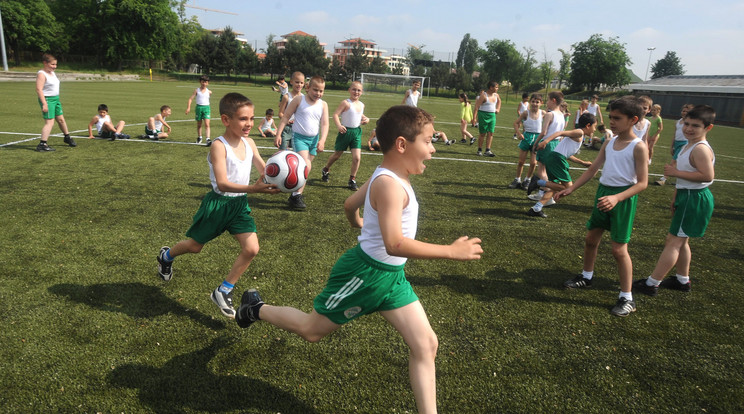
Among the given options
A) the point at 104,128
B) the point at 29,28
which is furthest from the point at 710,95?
the point at 29,28

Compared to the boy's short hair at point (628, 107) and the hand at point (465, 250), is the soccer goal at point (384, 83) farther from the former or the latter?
the hand at point (465, 250)

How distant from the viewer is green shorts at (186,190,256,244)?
403 centimetres

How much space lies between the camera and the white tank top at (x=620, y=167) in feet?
14.6

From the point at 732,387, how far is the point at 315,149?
7037 millimetres

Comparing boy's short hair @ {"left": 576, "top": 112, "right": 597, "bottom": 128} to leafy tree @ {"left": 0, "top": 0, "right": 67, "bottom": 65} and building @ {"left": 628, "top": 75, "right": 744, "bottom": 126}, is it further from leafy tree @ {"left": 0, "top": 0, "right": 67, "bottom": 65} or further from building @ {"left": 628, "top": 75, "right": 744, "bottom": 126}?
leafy tree @ {"left": 0, "top": 0, "right": 67, "bottom": 65}

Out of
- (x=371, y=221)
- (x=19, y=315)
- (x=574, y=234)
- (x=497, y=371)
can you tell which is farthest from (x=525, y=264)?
(x=19, y=315)

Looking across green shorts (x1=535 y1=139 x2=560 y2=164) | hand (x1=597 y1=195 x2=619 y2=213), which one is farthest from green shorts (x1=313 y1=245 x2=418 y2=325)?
green shorts (x1=535 y1=139 x2=560 y2=164)

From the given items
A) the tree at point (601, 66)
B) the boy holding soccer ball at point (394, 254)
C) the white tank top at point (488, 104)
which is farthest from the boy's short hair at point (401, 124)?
the tree at point (601, 66)

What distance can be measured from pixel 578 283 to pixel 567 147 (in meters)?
3.87

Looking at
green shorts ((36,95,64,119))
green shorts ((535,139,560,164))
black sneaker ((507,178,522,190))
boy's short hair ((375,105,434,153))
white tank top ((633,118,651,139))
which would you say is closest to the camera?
boy's short hair ((375,105,434,153))

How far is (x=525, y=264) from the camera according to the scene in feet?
19.0

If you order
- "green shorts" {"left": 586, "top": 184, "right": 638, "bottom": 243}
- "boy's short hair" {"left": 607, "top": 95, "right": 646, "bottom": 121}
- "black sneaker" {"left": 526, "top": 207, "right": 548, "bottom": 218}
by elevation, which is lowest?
"black sneaker" {"left": 526, "top": 207, "right": 548, "bottom": 218}

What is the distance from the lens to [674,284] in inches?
Answer: 208

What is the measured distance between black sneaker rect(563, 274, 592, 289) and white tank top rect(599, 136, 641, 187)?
1.23 meters
